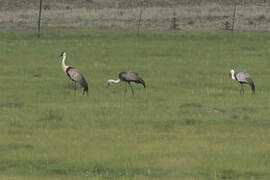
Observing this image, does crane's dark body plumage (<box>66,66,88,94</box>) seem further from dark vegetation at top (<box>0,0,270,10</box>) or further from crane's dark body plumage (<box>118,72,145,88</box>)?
dark vegetation at top (<box>0,0,270,10</box>)

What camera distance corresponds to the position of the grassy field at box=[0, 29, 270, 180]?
48.8 ft

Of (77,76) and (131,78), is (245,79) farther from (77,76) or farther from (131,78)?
(77,76)

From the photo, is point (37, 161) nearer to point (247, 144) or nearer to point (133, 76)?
point (247, 144)

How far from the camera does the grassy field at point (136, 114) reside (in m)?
14.9

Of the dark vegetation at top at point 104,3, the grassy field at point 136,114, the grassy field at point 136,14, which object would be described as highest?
the dark vegetation at top at point 104,3

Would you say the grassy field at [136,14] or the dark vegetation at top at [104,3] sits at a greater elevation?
the dark vegetation at top at [104,3]

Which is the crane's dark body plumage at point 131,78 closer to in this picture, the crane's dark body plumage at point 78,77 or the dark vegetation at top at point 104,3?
the crane's dark body plumage at point 78,77

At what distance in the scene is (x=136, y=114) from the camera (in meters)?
21.5

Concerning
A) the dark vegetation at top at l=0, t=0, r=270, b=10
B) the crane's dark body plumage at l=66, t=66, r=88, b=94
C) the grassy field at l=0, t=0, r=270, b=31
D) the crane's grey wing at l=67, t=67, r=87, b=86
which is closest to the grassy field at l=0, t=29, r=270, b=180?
the crane's dark body plumage at l=66, t=66, r=88, b=94

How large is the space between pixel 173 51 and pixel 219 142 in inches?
842

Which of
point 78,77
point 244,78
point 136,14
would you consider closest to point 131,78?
point 78,77

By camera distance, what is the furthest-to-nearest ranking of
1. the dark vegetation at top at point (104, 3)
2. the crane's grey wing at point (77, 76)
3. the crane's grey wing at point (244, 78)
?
1. the dark vegetation at top at point (104, 3)
2. the crane's grey wing at point (244, 78)
3. the crane's grey wing at point (77, 76)

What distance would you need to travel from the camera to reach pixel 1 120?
67.0ft

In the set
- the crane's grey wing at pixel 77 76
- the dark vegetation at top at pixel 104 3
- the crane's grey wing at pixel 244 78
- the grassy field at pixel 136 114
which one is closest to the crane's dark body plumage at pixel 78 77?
the crane's grey wing at pixel 77 76
